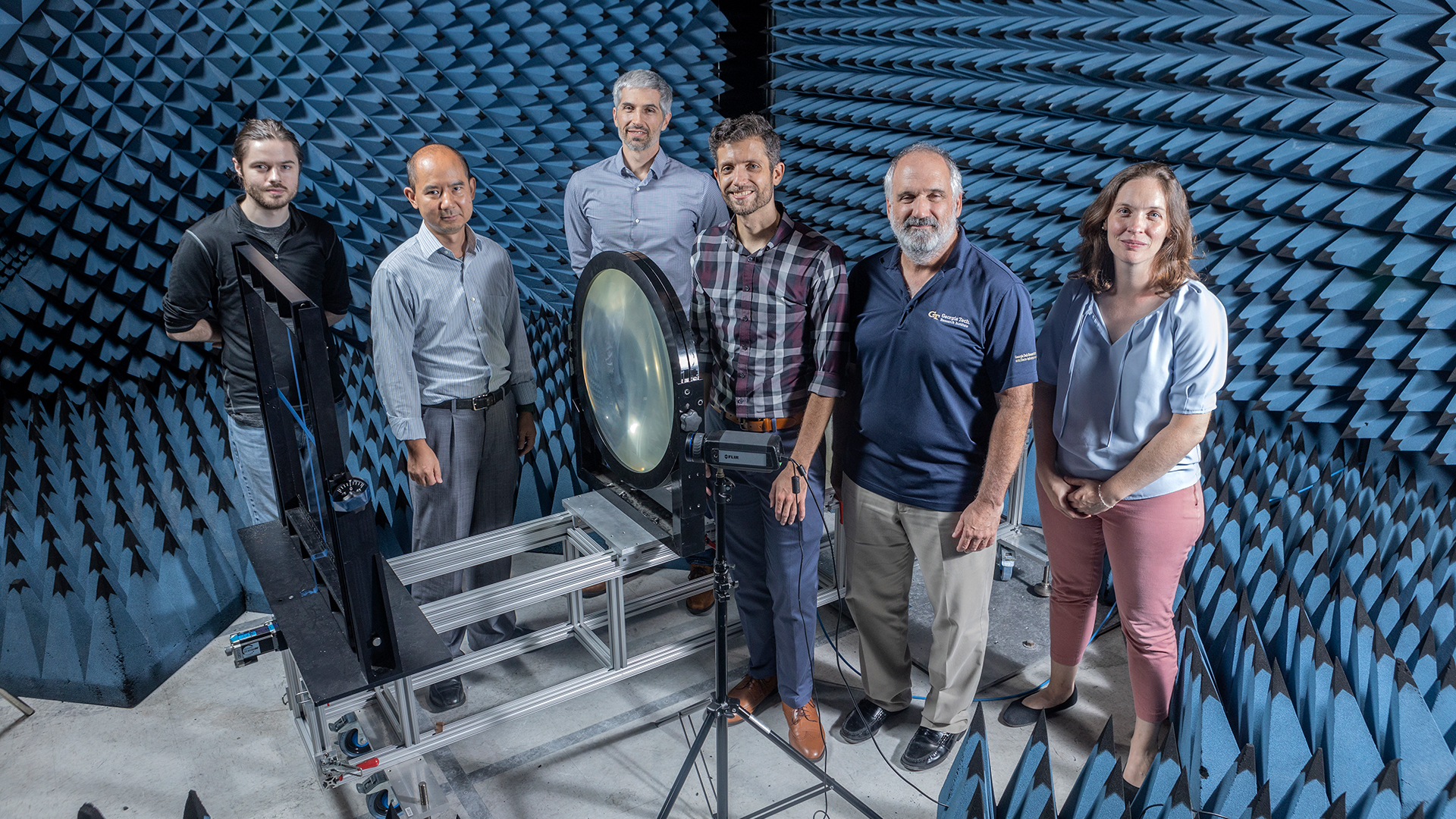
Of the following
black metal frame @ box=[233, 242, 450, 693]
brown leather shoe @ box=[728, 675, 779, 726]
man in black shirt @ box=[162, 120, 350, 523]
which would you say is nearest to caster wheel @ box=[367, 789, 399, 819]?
black metal frame @ box=[233, 242, 450, 693]

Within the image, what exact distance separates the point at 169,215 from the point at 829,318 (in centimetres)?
276

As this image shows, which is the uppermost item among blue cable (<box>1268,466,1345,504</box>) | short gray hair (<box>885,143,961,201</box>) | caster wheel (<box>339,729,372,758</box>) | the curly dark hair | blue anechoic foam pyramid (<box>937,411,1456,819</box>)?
the curly dark hair

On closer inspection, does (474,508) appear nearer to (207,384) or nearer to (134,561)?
(134,561)

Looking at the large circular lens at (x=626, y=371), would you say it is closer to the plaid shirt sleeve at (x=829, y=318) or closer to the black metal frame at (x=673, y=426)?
the black metal frame at (x=673, y=426)

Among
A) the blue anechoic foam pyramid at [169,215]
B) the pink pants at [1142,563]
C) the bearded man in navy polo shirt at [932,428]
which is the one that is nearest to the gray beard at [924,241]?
the bearded man in navy polo shirt at [932,428]

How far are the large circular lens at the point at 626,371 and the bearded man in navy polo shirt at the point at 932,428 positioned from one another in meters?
0.49

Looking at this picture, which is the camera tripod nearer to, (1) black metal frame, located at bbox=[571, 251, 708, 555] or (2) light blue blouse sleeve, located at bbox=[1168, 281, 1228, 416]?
(1) black metal frame, located at bbox=[571, 251, 708, 555]

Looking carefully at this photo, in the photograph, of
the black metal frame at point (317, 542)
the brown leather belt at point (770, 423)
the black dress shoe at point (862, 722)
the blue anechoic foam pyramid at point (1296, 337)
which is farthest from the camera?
the black dress shoe at point (862, 722)

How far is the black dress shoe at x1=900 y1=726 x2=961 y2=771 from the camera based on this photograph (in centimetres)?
244

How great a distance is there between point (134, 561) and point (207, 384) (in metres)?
0.93

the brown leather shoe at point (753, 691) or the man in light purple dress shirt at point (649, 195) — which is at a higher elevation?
the man in light purple dress shirt at point (649, 195)

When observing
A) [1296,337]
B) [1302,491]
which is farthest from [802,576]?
[1296,337]

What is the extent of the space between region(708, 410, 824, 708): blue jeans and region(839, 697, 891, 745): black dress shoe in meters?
0.17

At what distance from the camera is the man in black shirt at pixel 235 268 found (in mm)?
2502
